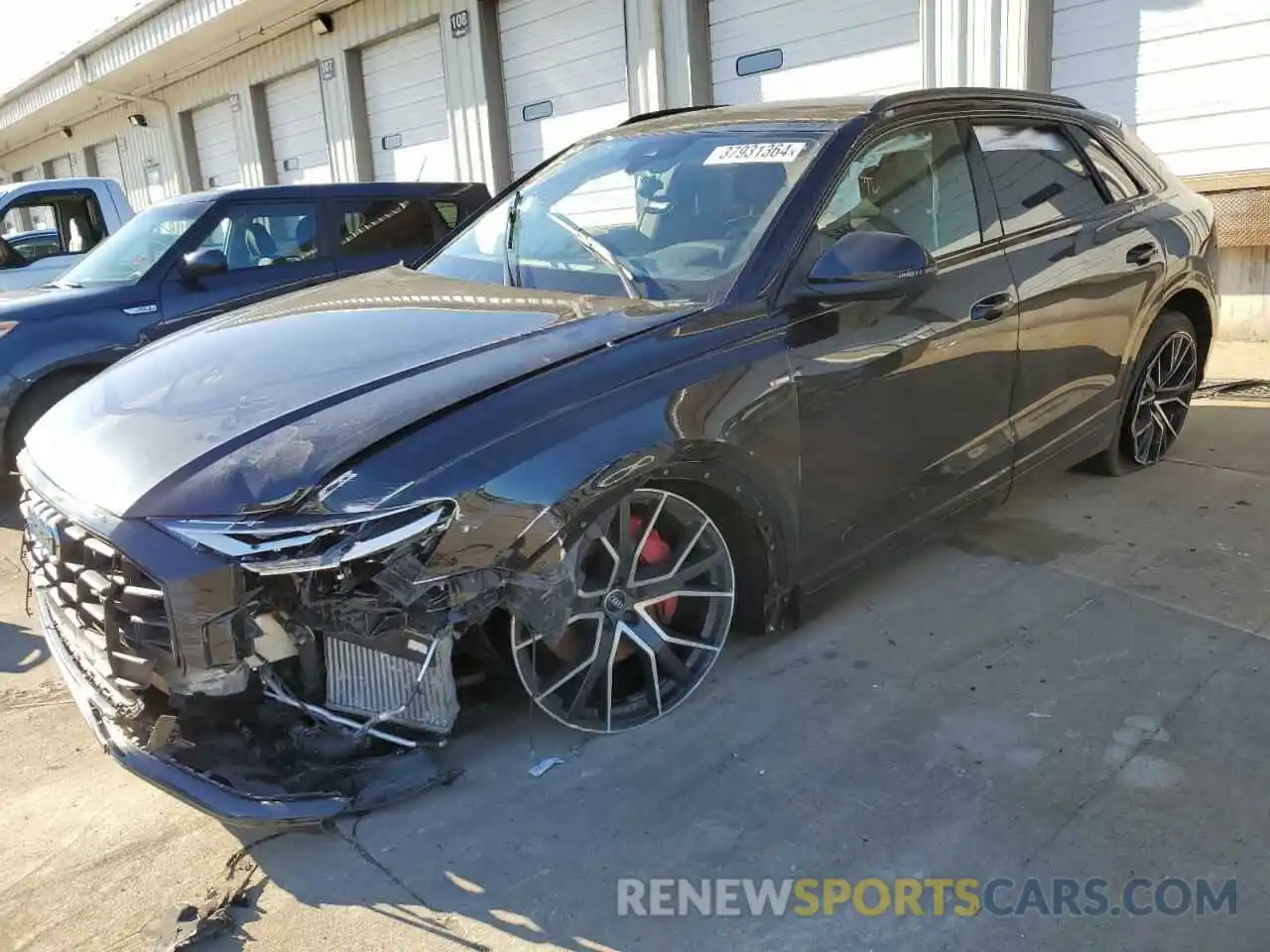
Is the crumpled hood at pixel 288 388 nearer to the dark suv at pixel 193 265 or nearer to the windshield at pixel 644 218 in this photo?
the windshield at pixel 644 218

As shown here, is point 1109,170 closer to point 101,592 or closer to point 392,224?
point 101,592

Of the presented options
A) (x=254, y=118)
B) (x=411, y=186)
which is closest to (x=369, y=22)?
(x=254, y=118)

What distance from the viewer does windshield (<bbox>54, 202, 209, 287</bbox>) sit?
6.09m

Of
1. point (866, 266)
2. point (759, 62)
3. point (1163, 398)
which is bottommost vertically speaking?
point (1163, 398)

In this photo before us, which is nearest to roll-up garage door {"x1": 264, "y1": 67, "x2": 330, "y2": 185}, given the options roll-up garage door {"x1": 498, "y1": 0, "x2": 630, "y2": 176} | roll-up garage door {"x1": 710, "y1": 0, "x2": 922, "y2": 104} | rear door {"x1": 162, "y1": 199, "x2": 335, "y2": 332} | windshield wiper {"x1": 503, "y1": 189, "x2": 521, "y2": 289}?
roll-up garage door {"x1": 498, "y1": 0, "x2": 630, "y2": 176}

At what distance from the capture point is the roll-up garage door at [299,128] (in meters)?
15.5

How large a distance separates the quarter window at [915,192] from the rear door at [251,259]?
4262 millimetres

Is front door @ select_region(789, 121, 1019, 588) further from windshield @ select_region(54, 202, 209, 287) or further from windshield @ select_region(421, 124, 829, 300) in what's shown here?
windshield @ select_region(54, 202, 209, 287)

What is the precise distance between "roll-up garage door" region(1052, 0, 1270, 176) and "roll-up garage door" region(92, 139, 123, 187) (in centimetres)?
2240

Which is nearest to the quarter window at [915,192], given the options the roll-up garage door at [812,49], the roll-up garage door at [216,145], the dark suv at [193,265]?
the dark suv at [193,265]

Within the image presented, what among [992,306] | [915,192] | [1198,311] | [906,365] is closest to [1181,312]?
[1198,311]

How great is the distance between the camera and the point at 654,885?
227 centimetres

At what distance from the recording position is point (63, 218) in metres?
9.07

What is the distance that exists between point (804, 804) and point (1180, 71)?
678 cm
